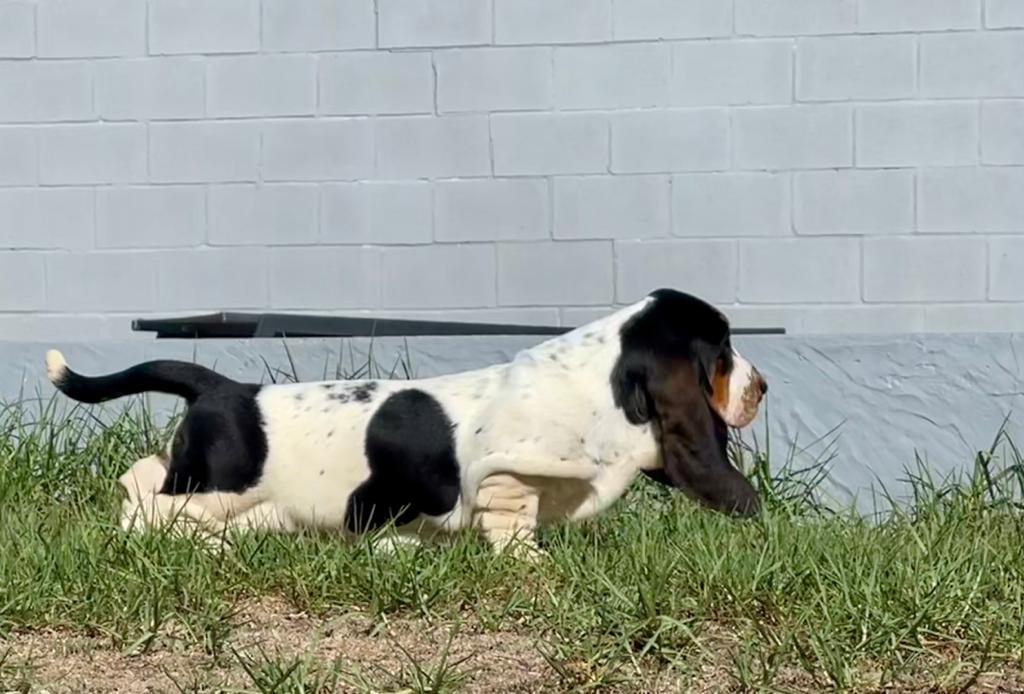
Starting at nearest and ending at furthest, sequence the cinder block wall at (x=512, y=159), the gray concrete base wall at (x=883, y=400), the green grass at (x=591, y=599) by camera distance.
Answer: the green grass at (x=591, y=599) < the gray concrete base wall at (x=883, y=400) < the cinder block wall at (x=512, y=159)

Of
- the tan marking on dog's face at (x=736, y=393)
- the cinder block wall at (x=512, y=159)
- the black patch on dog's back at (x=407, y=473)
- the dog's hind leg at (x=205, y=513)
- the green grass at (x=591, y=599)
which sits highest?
the cinder block wall at (x=512, y=159)

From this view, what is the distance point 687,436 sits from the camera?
5344mm

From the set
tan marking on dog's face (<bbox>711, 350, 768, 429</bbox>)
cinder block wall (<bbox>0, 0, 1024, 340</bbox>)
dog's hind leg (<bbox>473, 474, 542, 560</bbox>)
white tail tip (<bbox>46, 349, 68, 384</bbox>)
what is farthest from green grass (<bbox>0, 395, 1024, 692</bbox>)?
cinder block wall (<bbox>0, 0, 1024, 340</bbox>)

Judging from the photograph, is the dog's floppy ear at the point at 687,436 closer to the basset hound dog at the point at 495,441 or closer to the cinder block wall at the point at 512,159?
the basset hound dog at the point at 495,441

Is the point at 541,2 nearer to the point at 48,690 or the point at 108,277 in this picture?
the point at 108,277

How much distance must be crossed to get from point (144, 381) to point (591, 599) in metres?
1.88

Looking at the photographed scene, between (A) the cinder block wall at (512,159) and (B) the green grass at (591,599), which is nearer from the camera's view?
(B) the green grass at (591,599)

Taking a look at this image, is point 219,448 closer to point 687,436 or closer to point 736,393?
point 687,436

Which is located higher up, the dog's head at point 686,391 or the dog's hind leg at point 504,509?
the dog's head at point 686,391

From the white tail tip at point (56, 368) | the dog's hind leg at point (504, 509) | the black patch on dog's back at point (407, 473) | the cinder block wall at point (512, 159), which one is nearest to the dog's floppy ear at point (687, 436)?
the dog's hind leg at point (504, 509)

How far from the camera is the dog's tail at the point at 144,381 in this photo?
225 inches

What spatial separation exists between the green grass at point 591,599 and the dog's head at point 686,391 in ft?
0.53

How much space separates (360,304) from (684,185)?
5.14 feet

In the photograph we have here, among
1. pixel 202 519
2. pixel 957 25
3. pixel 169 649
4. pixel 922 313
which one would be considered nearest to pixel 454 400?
pixel 202 519
